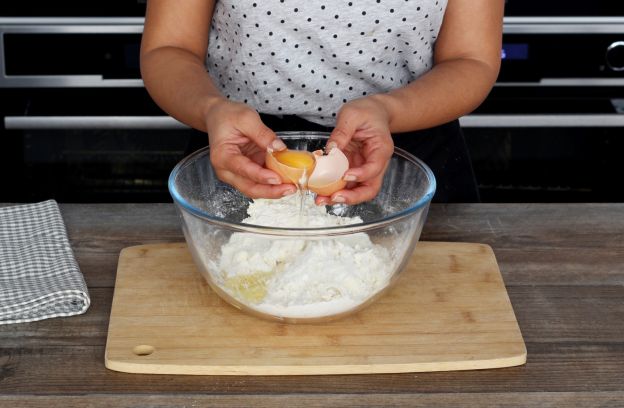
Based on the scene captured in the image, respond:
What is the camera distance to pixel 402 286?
3.59 feet

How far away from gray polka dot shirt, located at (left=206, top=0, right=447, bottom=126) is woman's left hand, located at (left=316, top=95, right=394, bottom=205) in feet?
1.14

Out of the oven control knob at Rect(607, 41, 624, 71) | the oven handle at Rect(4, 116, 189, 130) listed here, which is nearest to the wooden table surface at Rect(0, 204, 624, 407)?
the oven handle at Rect(4, 116, 189, 130)

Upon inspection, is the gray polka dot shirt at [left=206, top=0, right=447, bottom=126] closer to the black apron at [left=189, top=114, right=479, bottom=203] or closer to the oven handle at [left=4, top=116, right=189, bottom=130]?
the black apron at [left=189, top=114, right=479, bottom=203]

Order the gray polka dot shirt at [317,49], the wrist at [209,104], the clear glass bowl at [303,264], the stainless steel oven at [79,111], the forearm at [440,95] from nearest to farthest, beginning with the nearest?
1. the clear glass bowl at [303,264]
2. the wrist at [209,104]
3. the forearm at [440,95]
4. the gray polka dot shirt at [317,49]
5. the stainless steel oven at [79,111]

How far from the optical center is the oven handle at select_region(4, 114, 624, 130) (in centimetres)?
209

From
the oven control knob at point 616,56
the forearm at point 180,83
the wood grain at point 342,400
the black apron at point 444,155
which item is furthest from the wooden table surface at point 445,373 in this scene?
the oven control knob at point 616,56

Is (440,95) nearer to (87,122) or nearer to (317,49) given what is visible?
(317,49)

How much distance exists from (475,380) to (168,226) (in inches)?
20.7

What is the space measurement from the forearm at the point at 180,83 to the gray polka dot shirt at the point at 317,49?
0.32 ft

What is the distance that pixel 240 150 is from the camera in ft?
3.59

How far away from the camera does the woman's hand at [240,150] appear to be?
3.32 feet

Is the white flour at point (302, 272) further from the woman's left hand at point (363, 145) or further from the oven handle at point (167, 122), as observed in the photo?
the oven handle at point (167, 122)

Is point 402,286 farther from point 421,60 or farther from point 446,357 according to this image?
point 421,60

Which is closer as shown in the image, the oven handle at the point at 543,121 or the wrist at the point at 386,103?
the wrist at the point at 386,103
